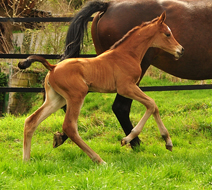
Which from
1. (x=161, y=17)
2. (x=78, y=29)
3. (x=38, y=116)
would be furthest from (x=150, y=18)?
(x=38, y=116)

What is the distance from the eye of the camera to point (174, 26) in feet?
15.2

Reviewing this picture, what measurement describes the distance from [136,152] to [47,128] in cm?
192

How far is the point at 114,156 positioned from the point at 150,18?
1.99 metres

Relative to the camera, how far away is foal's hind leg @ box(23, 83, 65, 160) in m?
3.84

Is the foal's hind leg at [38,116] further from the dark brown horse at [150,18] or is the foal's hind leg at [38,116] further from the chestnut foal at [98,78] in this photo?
the dark brown horse at [150,18]

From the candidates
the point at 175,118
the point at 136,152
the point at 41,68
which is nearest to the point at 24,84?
the point at 41,68

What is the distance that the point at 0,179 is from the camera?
2.94 meters

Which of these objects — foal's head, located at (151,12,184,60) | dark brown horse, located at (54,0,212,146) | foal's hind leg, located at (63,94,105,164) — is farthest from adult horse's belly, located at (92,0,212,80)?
foal's hind leg, located at (63,94,105,164)

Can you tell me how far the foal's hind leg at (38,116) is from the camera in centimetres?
384

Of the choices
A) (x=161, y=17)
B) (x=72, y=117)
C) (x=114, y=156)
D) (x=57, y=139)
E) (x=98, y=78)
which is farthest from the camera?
(x=57, y=139)

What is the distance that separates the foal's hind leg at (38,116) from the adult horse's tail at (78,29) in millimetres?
893

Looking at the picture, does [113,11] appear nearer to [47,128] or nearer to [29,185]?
[47,128]

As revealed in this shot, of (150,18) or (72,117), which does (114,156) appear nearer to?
(72,117)

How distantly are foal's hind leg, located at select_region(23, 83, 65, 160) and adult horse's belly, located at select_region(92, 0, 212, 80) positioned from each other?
1.27 meters
